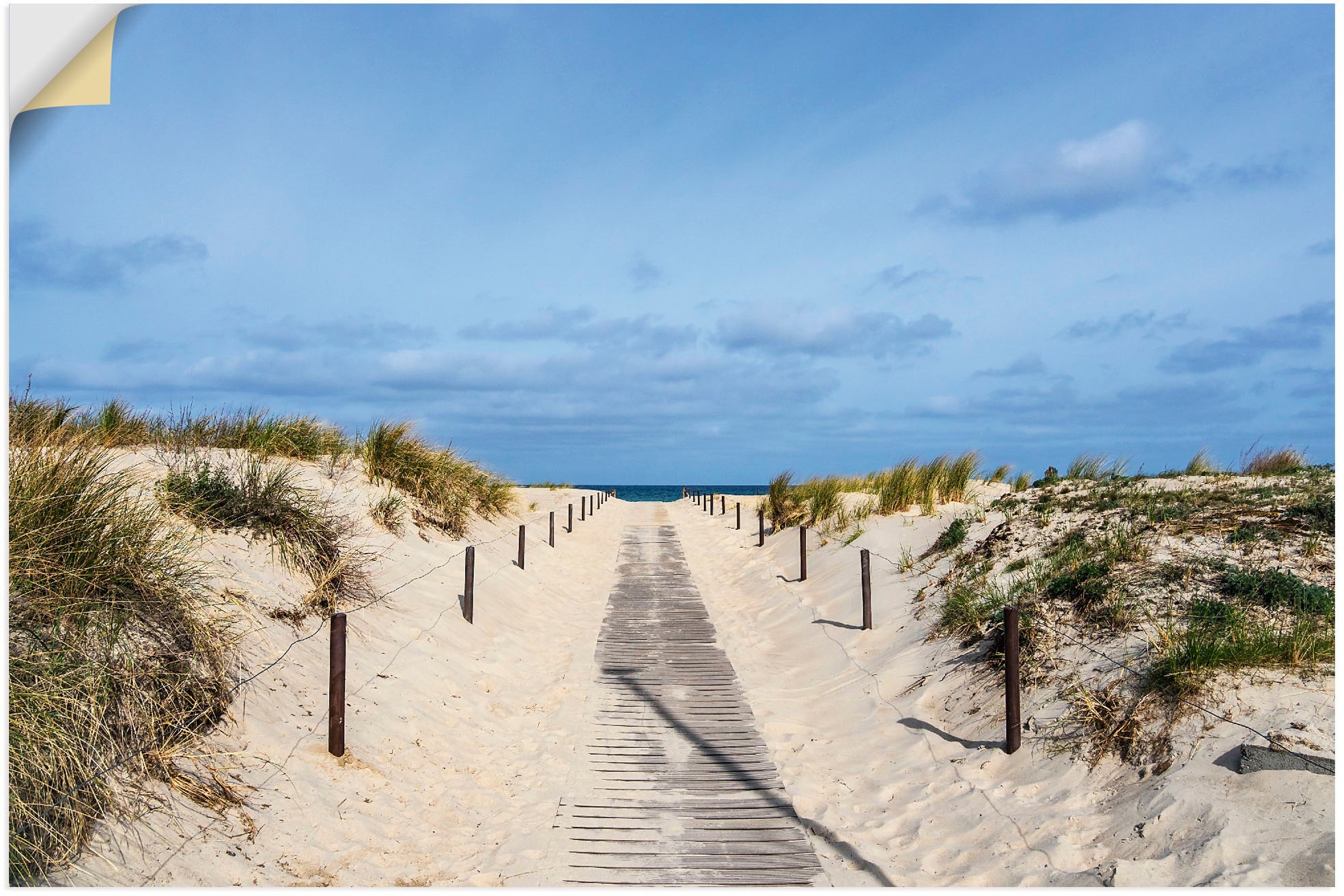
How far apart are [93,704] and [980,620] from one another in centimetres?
730

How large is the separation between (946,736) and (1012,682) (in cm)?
109

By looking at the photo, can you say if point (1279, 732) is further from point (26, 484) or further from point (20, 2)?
point (26, 484)

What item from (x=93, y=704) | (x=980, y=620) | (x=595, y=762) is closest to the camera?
(x=93, y=704)

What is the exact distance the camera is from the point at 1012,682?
5.65m

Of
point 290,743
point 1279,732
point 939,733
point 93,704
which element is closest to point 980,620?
point 939,733

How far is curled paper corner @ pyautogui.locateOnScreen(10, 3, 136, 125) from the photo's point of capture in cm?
213

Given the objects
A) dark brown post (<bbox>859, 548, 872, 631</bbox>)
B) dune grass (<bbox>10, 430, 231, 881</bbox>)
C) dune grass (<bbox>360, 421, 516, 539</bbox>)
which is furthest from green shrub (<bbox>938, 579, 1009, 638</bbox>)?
dune grass (<bbox>360, 421, 516, 539</bbox>)

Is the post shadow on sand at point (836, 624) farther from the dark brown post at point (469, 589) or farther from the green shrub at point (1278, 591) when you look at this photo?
the dark brown post at point (469, 589)

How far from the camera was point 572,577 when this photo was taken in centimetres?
1555

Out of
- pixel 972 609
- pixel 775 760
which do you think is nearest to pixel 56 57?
pixel 775 760

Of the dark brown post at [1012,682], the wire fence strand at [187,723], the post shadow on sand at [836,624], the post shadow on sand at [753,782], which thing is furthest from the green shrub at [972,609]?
the wire fence strand at [187,723]

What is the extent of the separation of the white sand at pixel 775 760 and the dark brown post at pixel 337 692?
128 mm

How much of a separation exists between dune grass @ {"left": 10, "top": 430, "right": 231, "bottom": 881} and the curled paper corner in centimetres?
294

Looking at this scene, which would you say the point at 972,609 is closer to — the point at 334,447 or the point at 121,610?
the point at 121,610
